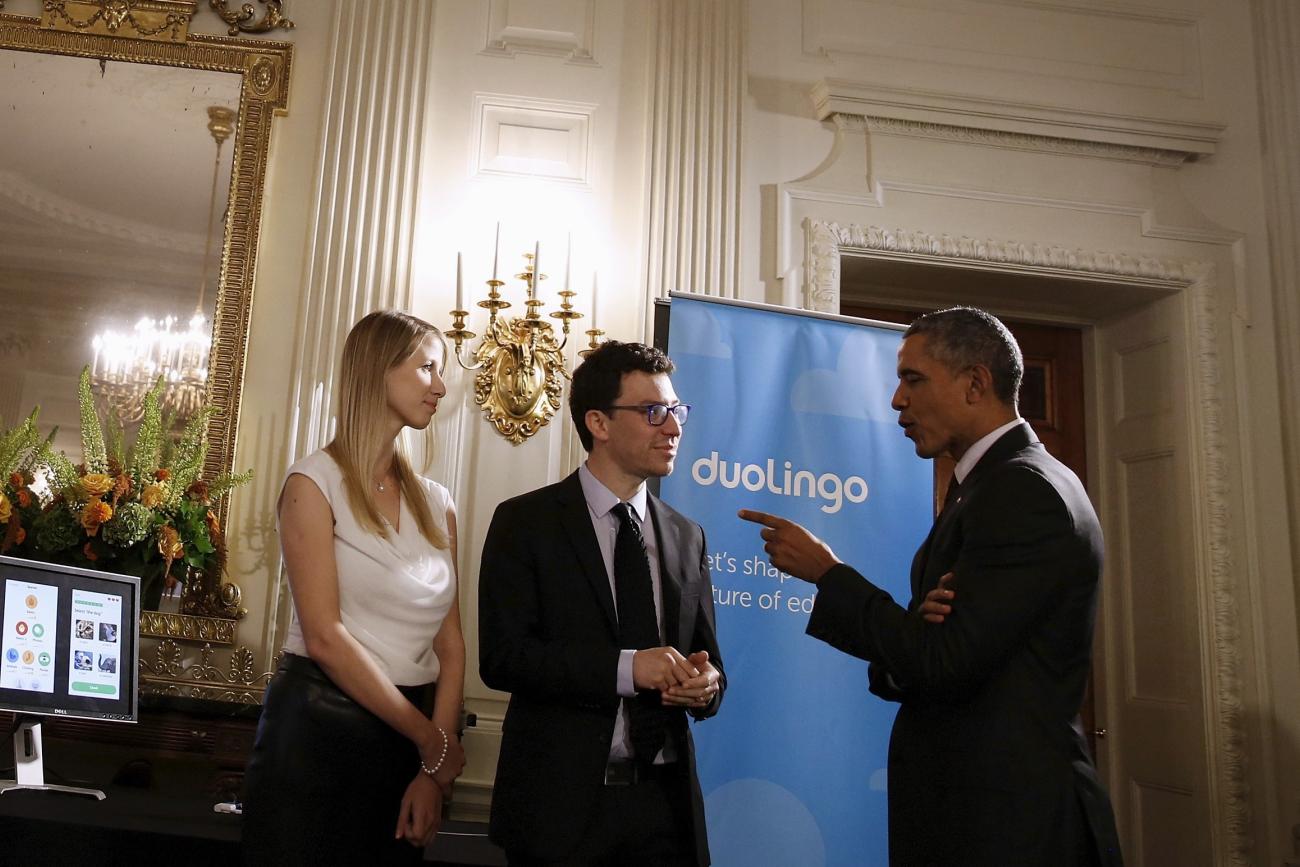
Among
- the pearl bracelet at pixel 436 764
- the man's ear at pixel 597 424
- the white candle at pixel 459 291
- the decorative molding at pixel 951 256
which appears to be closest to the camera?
the pearl bracelet at pixel 436 764

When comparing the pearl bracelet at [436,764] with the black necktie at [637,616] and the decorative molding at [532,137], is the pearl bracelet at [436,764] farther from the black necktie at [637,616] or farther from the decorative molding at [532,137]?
the decorative molding at [532,137]

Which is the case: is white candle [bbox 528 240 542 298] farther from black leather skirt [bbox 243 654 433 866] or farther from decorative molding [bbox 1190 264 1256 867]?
decorative molding [bbox 1190 264 1256 867]

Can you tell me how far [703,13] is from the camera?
4.24m

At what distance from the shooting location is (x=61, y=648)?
8.20 ft

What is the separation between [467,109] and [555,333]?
2.94 ft

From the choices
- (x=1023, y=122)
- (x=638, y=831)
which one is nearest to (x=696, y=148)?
(x=1023, y=122)

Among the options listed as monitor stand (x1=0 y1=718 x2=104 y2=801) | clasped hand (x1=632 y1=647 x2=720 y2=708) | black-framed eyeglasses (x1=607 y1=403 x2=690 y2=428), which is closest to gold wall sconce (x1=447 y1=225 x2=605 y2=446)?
black-framed eyeglasses (x1=607 y1=403 x2=690 y2=428)

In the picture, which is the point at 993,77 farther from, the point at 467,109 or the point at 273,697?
the point at 273,697

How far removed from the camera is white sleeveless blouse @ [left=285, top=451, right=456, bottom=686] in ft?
6.92

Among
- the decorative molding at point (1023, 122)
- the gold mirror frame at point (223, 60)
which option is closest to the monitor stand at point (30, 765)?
the gold mirror frame at point (223, 60)

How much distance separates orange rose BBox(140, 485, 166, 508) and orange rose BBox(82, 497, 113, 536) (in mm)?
117

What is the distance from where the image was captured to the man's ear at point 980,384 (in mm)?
1978

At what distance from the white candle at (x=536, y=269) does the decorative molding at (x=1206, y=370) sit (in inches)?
37.6

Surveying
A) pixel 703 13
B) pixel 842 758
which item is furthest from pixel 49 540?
pixel 703 13
